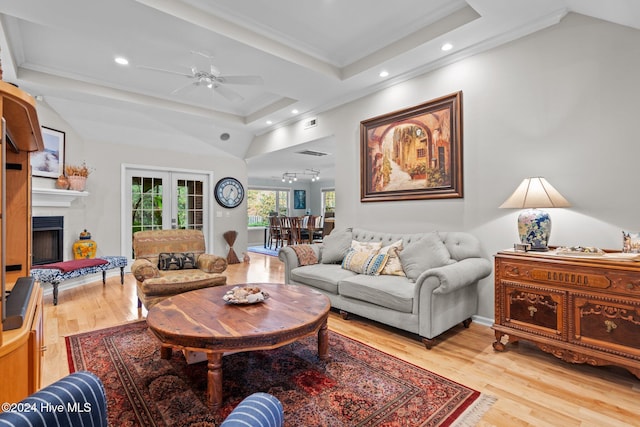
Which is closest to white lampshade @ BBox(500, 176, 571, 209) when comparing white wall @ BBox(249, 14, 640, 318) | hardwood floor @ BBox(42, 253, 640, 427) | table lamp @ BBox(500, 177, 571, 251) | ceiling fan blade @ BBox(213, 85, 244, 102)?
table lamp @ BBox(500, 177, 571, 251)

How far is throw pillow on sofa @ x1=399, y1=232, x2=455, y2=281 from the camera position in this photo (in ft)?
9.63

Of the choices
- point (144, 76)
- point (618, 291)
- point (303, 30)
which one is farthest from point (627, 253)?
point (144, 76)

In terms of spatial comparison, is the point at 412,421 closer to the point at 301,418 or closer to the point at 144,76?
the point at 301,418

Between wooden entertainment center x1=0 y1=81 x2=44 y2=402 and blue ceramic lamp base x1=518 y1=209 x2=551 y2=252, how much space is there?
3130mm

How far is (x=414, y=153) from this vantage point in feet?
12.2

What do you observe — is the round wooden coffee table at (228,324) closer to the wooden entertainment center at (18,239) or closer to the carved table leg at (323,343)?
the carved table leg at (323,343)

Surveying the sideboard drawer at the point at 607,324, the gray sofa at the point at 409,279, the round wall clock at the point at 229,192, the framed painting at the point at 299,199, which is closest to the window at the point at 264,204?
the framed painting at the point at 299,199

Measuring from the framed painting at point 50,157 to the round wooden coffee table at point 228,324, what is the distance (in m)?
3.64

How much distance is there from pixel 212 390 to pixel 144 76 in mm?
4230

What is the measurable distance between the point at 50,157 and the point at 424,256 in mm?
5337

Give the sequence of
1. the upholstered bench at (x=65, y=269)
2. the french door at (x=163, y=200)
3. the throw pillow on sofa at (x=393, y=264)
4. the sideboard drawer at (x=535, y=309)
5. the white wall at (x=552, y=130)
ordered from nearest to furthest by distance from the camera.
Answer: the sideboard drawer at (x=535, y=309) < the white wall at (x=552, y=130) < the throw pillow on sofa at (x=393, y=264) < the upholstered bench at (x=65, y=269) < the french door at (x=163, y=200)

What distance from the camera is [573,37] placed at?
2631 millimetres

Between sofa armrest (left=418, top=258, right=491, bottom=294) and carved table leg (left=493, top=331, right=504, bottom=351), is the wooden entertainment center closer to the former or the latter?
sofa armrest (left=418, top=258, right=491, bottom=294)

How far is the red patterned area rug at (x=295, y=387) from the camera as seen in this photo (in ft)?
5.61
